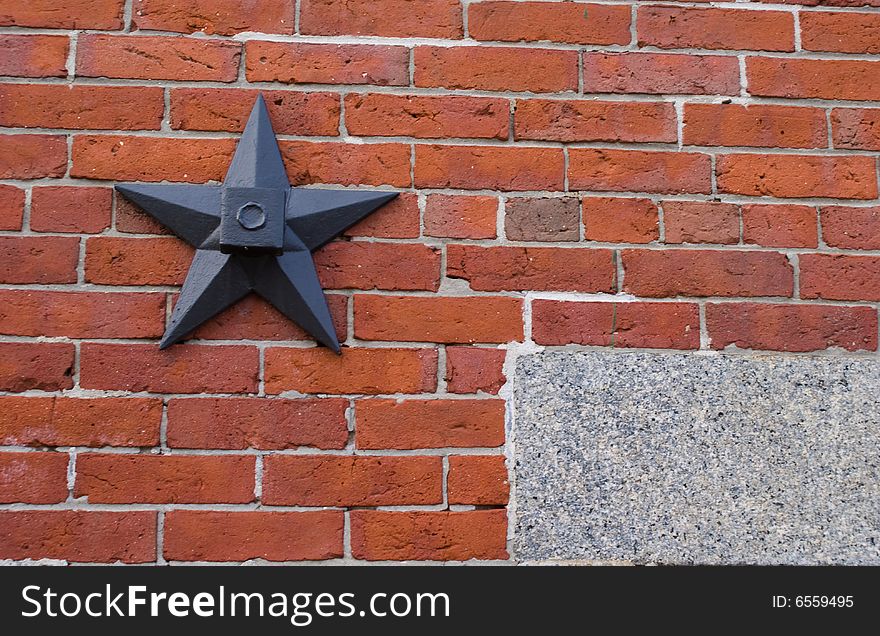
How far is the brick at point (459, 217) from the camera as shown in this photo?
1628mm

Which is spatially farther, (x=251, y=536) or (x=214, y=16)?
(x=214, y=16)

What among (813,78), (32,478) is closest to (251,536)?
(32,478)

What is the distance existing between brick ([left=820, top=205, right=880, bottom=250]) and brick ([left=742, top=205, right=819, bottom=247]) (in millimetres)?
24

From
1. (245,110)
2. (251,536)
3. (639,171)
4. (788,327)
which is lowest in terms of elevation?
(251,536)

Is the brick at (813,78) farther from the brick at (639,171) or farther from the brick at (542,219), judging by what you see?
the brick at (542,219)

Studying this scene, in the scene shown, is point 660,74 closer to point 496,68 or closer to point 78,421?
point 496,68

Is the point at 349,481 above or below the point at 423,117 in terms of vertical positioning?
below

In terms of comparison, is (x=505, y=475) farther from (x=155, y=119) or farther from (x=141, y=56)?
(x=141, y=56)

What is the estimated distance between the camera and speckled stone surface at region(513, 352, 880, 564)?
154 centimetres

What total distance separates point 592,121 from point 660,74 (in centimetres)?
17

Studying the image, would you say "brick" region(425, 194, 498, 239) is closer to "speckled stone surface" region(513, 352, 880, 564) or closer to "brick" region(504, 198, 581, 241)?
"brick" region(504, 198, 581, 241)

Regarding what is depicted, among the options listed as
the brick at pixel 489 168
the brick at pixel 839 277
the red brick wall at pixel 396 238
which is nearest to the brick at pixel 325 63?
the red brick wall at pixel 396 238

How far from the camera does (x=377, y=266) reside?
161 centimetres
